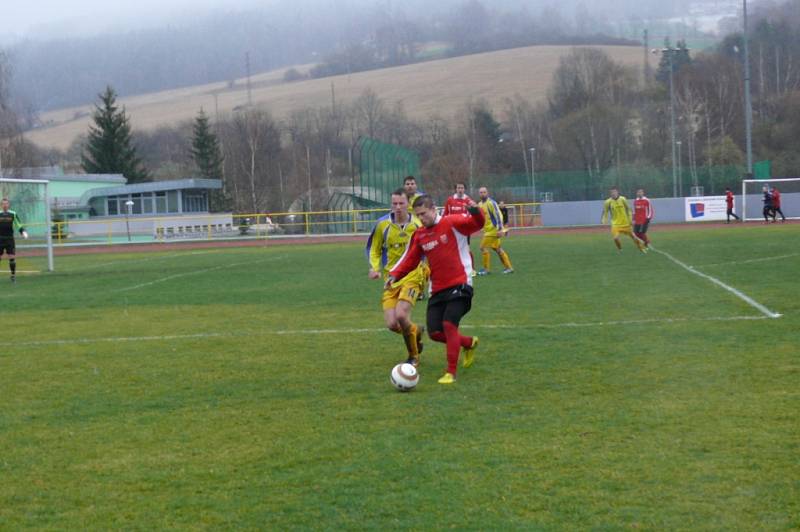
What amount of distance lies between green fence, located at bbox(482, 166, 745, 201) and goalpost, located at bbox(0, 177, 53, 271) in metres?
34.9

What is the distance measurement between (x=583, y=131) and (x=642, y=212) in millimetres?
62737

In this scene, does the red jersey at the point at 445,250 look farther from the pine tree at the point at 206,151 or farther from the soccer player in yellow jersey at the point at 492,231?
the pine tree at the point at 206,151

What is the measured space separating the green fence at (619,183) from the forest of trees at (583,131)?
25.7 ft

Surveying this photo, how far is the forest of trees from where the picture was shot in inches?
3263

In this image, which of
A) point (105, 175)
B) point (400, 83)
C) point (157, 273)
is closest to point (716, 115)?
point (105, 175)

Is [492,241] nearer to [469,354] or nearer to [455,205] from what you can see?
[455,205]

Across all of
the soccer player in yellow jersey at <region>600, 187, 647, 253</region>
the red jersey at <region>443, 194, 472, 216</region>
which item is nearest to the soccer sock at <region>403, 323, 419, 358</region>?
the red jersey at <region>443, 194, 472, 216</region>

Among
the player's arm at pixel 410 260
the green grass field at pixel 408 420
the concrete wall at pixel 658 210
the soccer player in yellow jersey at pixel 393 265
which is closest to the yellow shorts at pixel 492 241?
the green grass field at pixel 408 420

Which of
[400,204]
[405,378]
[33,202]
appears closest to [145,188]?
[33,202]

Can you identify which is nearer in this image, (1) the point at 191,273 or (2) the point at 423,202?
(2) the point at 423,202

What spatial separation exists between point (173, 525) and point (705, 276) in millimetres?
14637

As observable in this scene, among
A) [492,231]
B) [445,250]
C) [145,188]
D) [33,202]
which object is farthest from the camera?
[145,188]

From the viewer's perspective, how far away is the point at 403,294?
9.83m

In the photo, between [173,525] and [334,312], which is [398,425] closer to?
[173,525]
